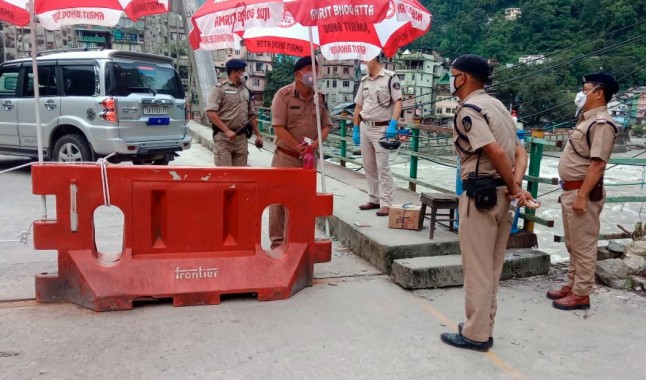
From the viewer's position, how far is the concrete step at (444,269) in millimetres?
4383

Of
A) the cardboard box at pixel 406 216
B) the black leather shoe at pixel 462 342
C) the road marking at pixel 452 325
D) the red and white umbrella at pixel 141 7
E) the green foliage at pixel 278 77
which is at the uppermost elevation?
the green foliage at pixel 278 77

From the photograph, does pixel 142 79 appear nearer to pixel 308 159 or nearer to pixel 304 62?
pixel 304 62

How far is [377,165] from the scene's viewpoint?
5977 millimetres

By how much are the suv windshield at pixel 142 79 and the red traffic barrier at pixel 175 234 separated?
5.23 meters

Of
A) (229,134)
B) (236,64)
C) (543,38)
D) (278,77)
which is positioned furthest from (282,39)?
(543,38)

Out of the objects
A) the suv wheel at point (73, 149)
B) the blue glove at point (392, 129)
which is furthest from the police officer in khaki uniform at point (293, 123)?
the suv wheel at point (73, 149)

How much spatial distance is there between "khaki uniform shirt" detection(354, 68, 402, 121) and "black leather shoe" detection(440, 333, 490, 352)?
312 centimetres

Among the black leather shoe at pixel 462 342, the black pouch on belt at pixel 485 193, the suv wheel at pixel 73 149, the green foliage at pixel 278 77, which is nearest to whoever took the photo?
the black pouch on belt at pixel 485 193

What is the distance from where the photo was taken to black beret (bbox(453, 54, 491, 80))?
3135 mm

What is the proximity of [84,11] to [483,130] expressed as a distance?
4071 mm

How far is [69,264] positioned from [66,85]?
5987 mm

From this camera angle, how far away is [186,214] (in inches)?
156

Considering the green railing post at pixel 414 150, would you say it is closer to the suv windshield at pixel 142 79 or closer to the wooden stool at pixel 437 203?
the wooden stool at pixel 437 203

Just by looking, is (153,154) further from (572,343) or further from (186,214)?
(572,343)
